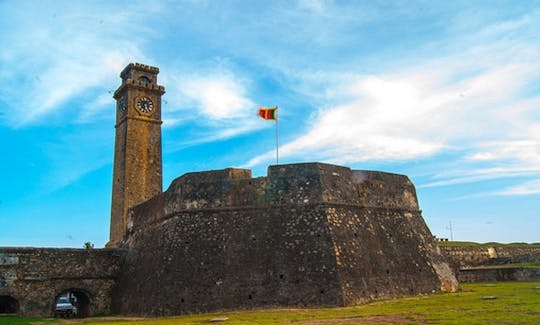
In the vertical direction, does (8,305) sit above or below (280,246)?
below

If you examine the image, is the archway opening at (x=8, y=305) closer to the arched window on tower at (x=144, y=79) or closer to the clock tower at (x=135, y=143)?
the clock tower at (x=135, y=143)

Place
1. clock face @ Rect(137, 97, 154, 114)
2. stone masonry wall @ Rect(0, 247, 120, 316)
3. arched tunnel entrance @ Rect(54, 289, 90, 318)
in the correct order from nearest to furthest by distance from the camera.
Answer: stone masonry wall @ Rect(0, 247, 120, 316)
arched tunnel entrance @ Rect(54, 289, 90, 318)
clock face @ Rect(137, 97, 154, 114)

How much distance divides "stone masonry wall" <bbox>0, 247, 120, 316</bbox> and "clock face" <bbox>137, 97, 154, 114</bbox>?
17.2m

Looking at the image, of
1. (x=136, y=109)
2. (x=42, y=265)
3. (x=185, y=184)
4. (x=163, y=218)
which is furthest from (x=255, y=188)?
(x=136, y=109)

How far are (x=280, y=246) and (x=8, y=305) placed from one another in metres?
14.2

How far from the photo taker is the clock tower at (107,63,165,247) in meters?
34.9

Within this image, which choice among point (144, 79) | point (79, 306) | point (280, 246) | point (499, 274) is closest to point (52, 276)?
point (79, 306)

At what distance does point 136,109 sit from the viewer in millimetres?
36844

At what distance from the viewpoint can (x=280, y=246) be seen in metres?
17.1

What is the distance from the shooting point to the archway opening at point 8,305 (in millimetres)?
20812

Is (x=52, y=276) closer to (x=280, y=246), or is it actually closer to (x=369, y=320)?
(x=280, y=246)

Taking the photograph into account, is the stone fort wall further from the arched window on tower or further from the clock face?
the arched window on tower

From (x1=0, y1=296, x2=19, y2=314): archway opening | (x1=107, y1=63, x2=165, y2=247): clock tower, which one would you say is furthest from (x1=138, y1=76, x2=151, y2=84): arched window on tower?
(x1=0, y1=296, x2=19, y2=314): archway opening

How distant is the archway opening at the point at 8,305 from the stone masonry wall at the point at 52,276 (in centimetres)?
85
